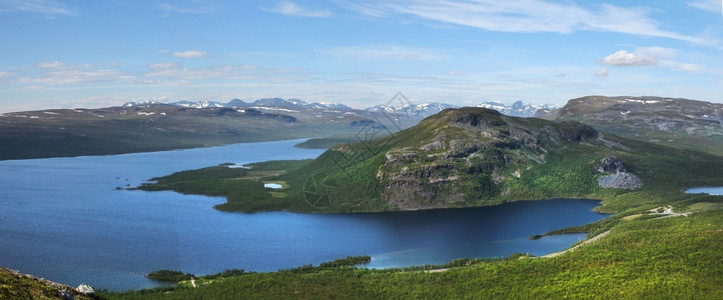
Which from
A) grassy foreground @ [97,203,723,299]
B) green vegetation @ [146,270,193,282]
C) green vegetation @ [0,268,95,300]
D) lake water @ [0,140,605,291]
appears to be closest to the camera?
green vegetation @ [0,268,95,300]

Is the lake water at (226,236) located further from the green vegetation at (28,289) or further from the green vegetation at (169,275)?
the green vegetation at (28,289)

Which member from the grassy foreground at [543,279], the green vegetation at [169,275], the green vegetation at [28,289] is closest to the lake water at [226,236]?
the green vegetation at [169,275]

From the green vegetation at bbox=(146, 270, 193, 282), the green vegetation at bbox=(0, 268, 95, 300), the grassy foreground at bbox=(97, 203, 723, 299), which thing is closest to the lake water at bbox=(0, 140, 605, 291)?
the green vegetation at bbox=(146, 270, 193, 282)

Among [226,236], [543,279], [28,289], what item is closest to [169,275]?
[226,236]

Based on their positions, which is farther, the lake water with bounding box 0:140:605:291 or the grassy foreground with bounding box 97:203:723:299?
the lake water with bounding box 0:140:605:291

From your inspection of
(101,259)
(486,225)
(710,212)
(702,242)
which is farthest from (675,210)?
(101,259)

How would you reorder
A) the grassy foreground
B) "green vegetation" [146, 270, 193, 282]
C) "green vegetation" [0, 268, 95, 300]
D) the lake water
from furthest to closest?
1. the lake water
2. "green vegetation" [146, 270, 193, 282]
3. the grassy foreground
4. "green vegetation" [0, 268, 95, 300]

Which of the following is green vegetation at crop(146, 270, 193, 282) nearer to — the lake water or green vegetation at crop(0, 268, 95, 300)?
the lake water
